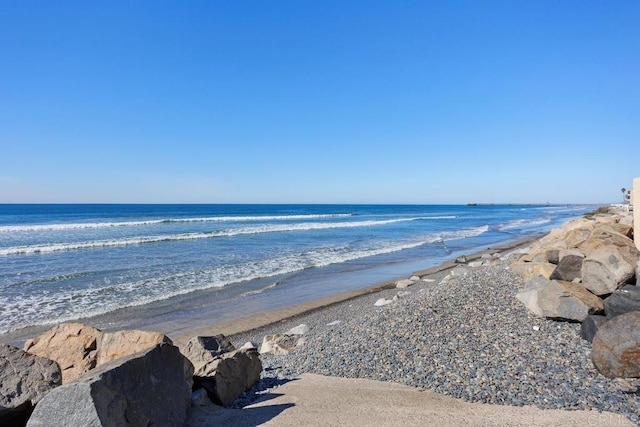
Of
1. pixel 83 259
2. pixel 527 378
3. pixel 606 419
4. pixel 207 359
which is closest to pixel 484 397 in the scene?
pixel 527 378

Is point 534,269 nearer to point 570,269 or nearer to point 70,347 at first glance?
point 570,269

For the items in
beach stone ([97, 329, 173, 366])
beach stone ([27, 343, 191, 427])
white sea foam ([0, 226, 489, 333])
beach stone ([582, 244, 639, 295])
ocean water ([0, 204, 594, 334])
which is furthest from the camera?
ocean water ([0, 204, 594, 334])

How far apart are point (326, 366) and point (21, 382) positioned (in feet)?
13.2

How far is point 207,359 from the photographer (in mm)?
5648

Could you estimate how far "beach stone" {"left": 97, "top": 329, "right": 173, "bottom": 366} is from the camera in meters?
5.08

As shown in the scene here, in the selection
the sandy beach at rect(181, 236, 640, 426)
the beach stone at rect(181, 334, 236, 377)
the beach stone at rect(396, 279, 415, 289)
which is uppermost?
the beach stone at rect(181, 334, 236, 377)

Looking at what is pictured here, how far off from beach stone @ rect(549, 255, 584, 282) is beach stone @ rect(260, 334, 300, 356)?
580cm

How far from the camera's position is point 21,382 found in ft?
13.8

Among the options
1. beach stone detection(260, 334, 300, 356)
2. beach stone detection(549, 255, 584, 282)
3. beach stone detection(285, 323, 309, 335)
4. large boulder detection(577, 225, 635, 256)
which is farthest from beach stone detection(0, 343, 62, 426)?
large boulder detection(577, 225, 635, 256)

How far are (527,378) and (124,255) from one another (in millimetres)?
21868

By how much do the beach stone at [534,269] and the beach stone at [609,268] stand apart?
76.4 inches

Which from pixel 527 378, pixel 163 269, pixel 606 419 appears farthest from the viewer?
pixel 163 269

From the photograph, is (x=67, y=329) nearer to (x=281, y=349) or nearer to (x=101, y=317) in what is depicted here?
(x=281, y=349)

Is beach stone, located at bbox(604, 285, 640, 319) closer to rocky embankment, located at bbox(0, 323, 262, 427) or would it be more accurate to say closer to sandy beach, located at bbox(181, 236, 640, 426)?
sandy beach, located at bbox(181, 236, 640, 426)
